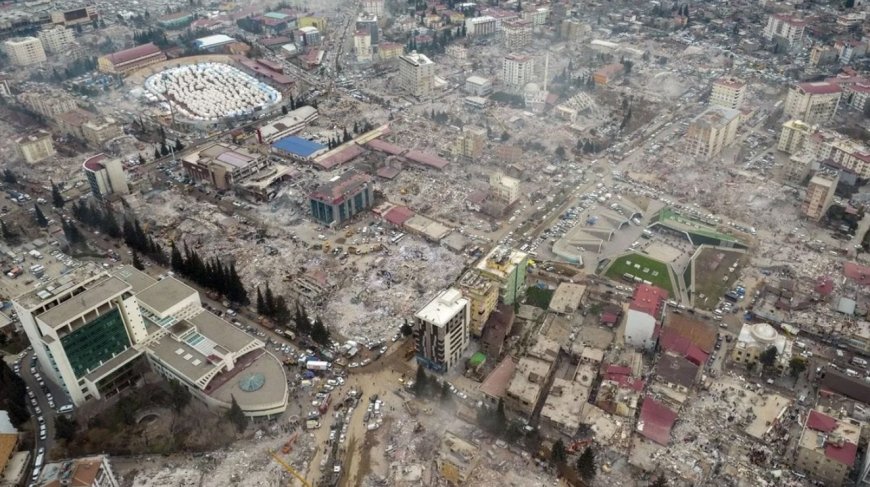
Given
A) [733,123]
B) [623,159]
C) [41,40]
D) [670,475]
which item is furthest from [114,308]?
[41,40]

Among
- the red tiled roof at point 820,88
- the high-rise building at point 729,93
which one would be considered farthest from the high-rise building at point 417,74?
the red tiled roof at point 820,88

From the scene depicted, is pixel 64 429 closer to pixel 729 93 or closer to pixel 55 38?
pixel 729 93

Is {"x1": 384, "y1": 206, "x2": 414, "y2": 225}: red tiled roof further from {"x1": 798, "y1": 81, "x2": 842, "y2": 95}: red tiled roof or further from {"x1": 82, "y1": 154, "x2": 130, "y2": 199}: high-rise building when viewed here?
{"x1": 798, "y1": 81, "x2": 842, "y2": 95}: red tiled roof

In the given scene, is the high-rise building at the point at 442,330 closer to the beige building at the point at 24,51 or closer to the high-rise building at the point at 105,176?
the high-rise building at the point at 105,176

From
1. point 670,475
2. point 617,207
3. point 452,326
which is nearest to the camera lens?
point 670,475

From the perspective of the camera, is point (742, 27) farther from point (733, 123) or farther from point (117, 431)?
point (117, 431)

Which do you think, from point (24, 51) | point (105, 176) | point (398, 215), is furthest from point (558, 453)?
point (24, 51)
